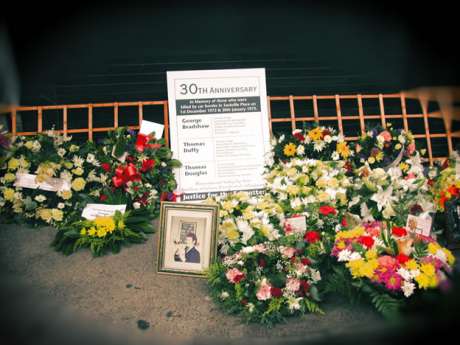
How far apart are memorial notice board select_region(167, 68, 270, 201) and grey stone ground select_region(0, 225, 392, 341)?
2.37 feet

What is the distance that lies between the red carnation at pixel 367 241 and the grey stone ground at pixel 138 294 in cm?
27

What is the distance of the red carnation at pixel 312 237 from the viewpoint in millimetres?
1801

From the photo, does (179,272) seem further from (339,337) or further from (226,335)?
(339,337)

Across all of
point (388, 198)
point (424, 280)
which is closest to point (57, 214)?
point (388, 198)

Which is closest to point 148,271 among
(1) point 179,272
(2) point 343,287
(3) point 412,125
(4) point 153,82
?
(1) point 179,272

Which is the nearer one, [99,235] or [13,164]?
[99,235]

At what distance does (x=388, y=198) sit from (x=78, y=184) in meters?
1.95

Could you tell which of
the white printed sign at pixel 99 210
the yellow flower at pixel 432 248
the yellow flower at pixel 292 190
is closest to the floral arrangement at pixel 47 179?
the white printed sign at pixel 99 210

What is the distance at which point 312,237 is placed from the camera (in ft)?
5.92

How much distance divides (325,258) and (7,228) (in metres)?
2.04

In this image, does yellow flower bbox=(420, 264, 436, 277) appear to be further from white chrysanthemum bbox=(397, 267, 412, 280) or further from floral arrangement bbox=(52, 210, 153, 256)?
floral arrangement bbox=(52, 210, 153, 256)

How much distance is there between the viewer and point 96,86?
145 inches

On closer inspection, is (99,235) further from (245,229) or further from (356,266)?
(356,266)

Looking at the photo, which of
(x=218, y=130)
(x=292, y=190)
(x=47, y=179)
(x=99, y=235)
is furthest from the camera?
(x=218, y=130)
